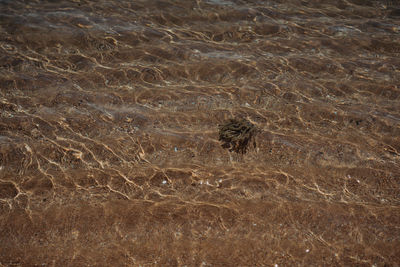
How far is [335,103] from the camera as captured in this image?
5.11 metres

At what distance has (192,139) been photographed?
4.33m

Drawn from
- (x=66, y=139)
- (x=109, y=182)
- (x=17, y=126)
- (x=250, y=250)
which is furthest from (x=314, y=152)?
(x=17, y=126)

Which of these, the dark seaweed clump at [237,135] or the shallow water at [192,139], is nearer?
the shallow water at [192,139]

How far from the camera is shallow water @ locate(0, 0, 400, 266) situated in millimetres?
3203

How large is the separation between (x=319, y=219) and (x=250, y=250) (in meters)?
0.90

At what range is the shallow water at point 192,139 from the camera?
3.20 meters

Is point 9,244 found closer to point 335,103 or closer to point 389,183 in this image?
point 389,183

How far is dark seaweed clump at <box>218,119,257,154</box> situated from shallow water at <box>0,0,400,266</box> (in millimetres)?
160

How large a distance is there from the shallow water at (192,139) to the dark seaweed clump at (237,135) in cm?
16

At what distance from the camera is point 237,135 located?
4.36m

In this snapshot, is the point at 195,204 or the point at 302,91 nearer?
the point at 195,204

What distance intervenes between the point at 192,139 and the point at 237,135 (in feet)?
2.05

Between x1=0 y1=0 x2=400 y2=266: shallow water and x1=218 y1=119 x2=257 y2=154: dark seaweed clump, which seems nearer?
x1=0 y1=0 x2=400 y2=266: shallow water

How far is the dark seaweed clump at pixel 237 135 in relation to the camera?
4.29 metres
